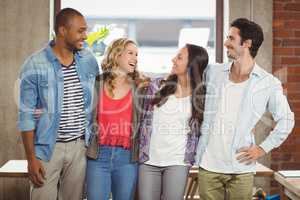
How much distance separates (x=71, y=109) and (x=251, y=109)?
0.92m

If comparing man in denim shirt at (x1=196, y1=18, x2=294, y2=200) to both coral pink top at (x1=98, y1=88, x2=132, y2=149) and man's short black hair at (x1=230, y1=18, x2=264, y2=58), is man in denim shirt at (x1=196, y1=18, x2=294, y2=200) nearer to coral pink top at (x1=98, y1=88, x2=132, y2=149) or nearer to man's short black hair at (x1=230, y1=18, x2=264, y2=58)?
man's short black hair at (x1=230, y1=18, x2=264, y2=58)

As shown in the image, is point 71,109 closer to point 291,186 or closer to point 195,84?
point 195,84

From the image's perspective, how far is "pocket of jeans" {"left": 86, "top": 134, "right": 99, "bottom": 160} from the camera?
256cm

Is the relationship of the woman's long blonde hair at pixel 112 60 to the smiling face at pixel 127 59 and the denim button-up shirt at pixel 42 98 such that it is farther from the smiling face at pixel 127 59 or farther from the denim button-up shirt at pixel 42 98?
the denim button-up shirt at pixel 42 98

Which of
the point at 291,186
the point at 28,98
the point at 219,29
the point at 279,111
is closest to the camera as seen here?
the point at 28,98

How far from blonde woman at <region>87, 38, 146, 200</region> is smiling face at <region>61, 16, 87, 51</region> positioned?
0.21 metres

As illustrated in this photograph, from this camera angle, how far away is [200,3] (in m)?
4.34

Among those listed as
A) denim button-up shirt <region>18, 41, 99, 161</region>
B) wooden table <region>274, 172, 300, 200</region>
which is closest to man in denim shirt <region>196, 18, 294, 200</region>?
wooden table <region>274, 172, 300, 200</region>

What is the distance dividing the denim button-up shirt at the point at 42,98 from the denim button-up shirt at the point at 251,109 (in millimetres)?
768

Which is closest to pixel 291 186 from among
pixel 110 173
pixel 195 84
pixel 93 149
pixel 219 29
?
pixel 195 84

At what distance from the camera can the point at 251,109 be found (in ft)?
8.45

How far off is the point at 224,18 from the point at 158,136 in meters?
1.97

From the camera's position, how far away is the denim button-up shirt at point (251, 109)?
2566mm

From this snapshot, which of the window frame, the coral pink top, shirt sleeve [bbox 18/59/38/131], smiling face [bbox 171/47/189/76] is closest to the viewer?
shirt sleeve [bbox 18/59/38/131]
